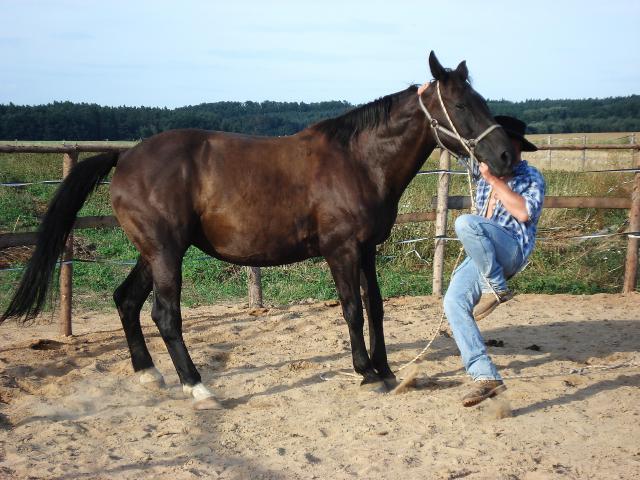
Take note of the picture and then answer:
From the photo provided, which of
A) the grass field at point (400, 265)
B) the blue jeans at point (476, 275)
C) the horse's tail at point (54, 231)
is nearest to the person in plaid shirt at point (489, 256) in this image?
the blue jeans at point (476, 275)

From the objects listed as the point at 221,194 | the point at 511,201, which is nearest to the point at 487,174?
the point at 511,201

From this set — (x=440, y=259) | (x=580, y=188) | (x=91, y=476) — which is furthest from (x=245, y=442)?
(x=580, y=188)

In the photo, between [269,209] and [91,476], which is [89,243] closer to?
[269,209]

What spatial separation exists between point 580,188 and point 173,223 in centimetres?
946

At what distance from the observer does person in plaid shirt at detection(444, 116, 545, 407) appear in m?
3.98

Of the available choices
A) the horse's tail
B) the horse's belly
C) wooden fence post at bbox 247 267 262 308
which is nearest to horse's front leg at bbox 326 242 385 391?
the horse's belly

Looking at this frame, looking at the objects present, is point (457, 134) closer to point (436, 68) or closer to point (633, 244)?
point (436, 68)

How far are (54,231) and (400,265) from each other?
6017mm

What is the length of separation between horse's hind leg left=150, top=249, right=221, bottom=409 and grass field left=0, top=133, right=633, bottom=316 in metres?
3.05

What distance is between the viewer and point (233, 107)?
38.3 meters

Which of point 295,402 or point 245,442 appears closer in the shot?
point 245,442

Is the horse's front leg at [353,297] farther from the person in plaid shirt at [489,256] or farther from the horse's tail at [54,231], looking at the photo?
the horse's tail at [54,231]

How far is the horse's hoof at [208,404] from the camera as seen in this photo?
457 centimetres

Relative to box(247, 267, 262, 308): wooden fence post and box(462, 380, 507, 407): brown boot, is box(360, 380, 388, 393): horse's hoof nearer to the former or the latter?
box(462, 380, 507, 407): brown boot
